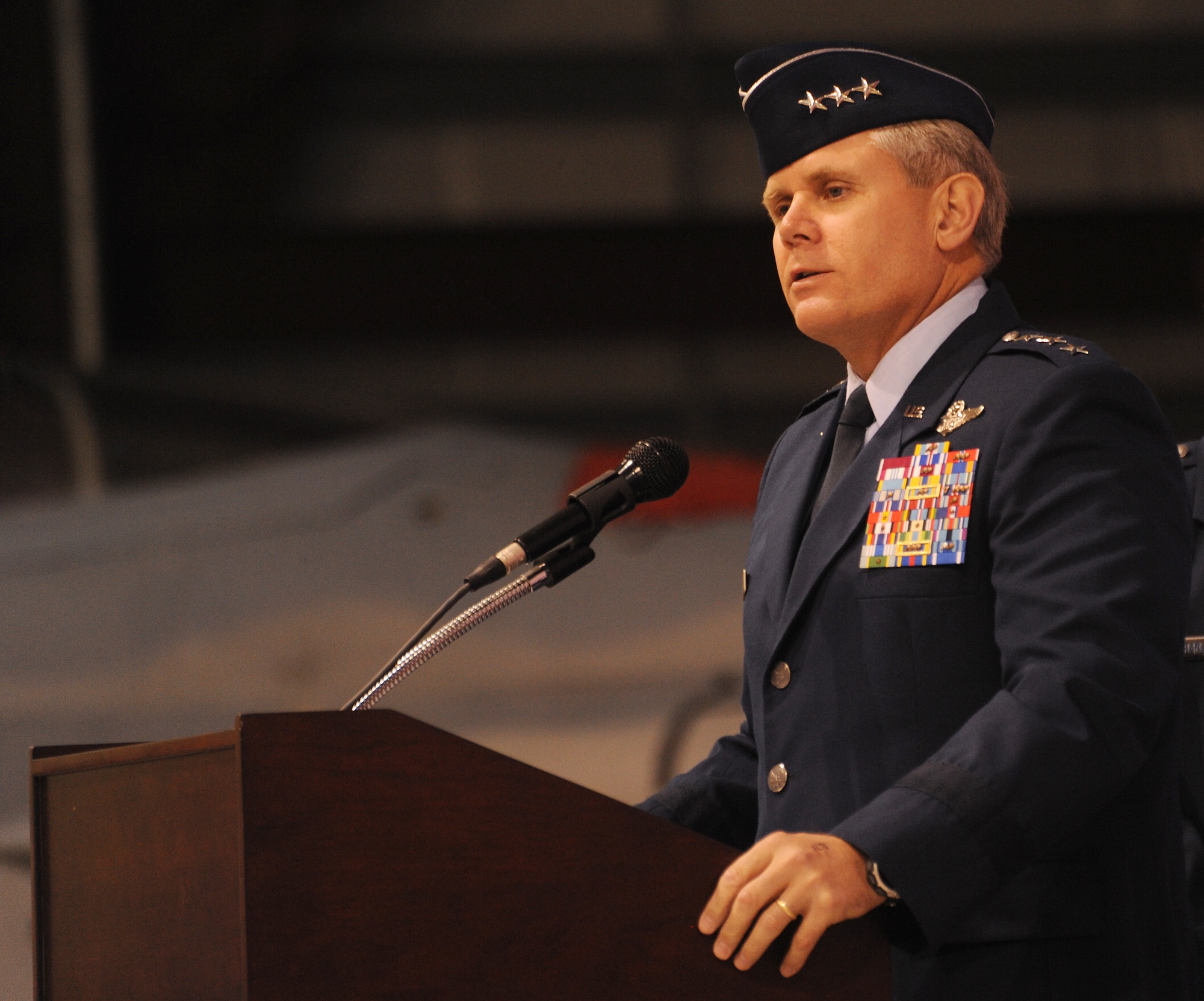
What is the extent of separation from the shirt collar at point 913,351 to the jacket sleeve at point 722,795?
0.26 m

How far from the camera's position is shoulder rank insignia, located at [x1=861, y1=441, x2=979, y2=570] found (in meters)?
1.00

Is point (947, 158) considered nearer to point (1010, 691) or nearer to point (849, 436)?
point (849, 436)

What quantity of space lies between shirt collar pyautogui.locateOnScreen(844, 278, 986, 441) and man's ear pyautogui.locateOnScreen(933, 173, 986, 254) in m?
0.05

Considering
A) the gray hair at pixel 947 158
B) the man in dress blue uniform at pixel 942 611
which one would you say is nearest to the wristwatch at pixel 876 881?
the man in dress blue uniform at pixel 942 611

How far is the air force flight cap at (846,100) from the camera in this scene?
1.14m

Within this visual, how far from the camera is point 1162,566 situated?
0.91 m

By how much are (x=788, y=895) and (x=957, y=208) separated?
596 mm

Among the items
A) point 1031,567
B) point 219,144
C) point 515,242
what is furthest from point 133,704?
point 1031,567

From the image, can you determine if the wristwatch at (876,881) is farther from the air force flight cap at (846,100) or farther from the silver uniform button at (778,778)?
the air force flight cap at (846,100)

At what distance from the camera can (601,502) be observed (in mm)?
1131

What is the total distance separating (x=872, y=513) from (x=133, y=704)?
2527 mm

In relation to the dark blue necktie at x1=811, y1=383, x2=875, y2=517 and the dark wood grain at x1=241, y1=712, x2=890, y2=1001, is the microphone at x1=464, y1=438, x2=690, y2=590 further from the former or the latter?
the dark wood grain at x1=241, y1=712, x2=890, y2=1001

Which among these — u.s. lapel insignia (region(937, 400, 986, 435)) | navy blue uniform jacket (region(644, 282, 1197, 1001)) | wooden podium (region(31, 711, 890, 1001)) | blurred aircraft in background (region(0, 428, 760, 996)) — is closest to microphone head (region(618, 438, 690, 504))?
navy blue uniform jacket (region(644, 282, 1197, 1001))

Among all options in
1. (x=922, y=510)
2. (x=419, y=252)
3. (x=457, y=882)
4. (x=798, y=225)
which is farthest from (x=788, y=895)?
(x=419, y=252)
